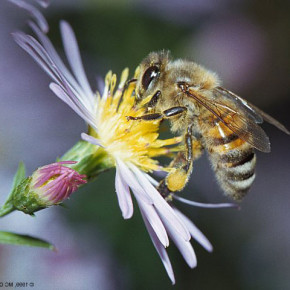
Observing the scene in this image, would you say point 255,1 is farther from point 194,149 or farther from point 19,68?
point 194,149

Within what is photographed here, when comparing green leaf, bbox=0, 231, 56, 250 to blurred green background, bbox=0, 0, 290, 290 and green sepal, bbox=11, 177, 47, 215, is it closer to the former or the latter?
green sepal, bbox=11, 177, 47, 215

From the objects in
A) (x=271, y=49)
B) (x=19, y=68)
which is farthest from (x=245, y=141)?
(x=271, y=49)

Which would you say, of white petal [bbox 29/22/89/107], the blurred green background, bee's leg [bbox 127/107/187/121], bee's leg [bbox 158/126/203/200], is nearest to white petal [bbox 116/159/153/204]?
bee's leg [bbox 158/126/203/200]

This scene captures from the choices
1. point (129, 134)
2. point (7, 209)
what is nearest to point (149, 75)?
Result: point (129, 134)

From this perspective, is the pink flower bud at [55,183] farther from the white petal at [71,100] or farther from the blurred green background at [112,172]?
the blurred green background at [112,172]

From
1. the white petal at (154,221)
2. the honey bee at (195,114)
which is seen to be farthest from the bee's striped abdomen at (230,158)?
the white petal at (154,221)

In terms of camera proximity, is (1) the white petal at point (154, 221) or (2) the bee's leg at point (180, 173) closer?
(1) the white petal at point (154, 221)
